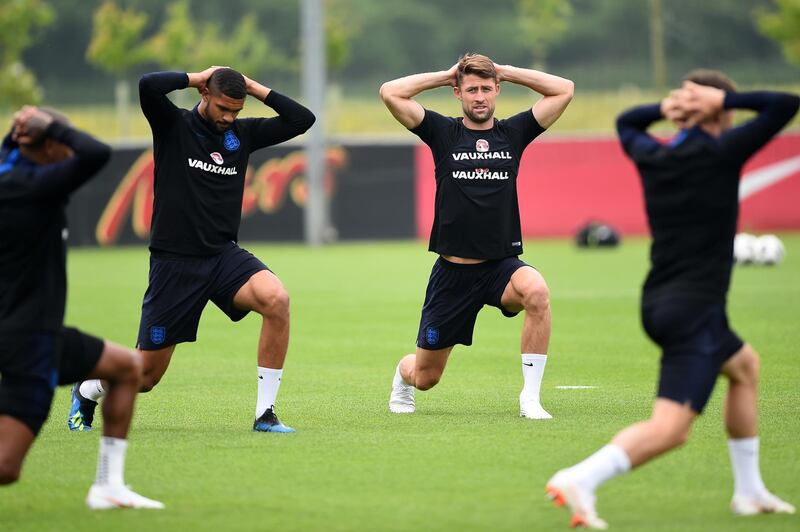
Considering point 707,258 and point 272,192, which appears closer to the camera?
point 707,258

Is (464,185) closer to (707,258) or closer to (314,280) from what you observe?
(707,258)

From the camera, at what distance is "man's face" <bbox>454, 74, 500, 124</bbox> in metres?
10.2

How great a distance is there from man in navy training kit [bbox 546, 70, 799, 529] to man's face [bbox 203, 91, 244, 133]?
3.52 meters

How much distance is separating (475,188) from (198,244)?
84.2 inches

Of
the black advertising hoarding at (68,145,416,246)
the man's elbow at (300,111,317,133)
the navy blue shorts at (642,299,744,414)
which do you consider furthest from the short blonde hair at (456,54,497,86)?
the black advertising hoarding at (68,145,416,246)

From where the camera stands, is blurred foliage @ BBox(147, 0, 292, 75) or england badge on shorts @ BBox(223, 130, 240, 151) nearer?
england badge on shorts @ BBox(223, 130, 240, 151)

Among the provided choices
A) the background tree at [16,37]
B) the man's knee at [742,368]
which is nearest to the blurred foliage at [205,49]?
the background tree at [16,37]

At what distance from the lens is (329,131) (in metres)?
44.2

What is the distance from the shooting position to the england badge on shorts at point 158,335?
9.62m

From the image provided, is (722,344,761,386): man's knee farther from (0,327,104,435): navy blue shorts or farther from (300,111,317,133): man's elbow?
(300,111,317,133): man's elbow

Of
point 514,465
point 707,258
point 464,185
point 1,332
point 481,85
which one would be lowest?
point 514,465

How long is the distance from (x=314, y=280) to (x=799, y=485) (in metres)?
18.2

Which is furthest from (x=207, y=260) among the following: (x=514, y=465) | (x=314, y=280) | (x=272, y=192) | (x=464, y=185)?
(x=272, y=192)

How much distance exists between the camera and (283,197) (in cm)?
3772
